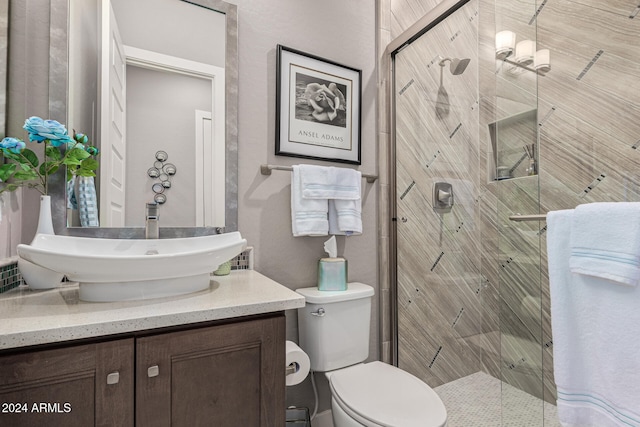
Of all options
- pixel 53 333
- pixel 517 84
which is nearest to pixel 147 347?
pixel 53 333

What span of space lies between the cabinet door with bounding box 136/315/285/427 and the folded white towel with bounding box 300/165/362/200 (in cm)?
71

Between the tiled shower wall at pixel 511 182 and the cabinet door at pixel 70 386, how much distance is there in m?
1.24

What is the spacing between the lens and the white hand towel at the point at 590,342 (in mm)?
806

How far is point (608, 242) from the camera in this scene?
0.85 meters

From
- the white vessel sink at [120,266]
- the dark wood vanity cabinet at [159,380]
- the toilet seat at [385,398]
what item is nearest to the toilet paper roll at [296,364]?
the toilet seat at [385,398]

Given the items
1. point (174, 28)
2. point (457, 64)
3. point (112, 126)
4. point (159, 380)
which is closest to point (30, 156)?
point (112, 126)

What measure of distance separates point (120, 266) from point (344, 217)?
0.98 metres

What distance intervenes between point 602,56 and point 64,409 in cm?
211

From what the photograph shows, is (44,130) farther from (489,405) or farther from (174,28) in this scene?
(489,405)

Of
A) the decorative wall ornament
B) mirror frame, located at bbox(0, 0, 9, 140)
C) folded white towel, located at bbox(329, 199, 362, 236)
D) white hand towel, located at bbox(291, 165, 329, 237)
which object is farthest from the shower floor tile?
mirror frame, located at bbox(0, 0, 9, 140)

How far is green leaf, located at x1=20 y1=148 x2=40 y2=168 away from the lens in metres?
1.05

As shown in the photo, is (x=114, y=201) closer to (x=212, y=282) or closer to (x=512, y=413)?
(x=212, y=282)

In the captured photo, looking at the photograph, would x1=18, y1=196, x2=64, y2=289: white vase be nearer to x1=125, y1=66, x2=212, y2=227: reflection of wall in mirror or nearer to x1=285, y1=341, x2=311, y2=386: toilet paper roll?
x1=125, y1=66, x2=212, y2=227: reflection of wall in mirror

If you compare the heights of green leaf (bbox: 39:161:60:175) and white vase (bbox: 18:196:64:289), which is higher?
green leaf (bbox: 39:161:60:175)
